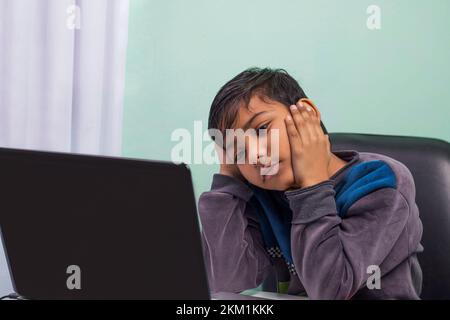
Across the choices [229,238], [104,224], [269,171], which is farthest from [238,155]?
[104,224]

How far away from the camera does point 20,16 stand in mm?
1451

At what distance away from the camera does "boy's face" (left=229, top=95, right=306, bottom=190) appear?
1.02 meters

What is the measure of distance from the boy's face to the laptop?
13.3 inches

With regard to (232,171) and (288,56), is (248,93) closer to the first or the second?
(232,171)

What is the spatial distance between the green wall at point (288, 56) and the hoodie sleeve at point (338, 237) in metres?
0.79

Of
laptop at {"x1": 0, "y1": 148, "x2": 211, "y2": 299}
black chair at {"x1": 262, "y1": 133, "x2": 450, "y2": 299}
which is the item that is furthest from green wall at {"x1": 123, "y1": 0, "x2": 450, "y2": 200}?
laptop at {"x1": 0, "y1": 148, "x2": 211, "y2": 299}

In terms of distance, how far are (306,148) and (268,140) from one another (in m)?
0.07

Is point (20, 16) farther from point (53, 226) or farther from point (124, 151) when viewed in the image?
point (53, 226)

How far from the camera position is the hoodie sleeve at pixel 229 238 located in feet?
3.73

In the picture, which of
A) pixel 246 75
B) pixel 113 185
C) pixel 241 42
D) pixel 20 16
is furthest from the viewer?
pixel 241 42

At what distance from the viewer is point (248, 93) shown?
1057 mm

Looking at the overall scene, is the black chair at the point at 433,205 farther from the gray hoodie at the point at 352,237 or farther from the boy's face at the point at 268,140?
the boy's face at the point at 268,140

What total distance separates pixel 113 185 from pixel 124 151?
109 centimetres

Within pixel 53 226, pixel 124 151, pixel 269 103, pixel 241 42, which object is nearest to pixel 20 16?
pixel 124 151
